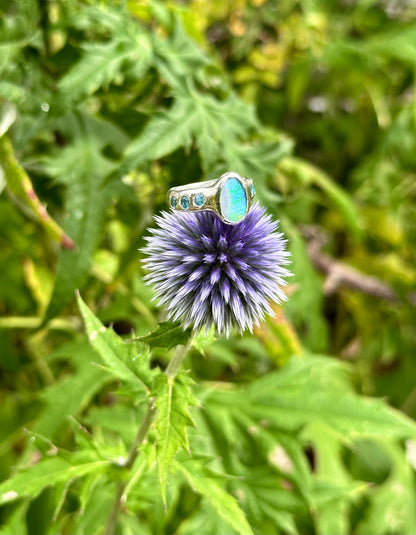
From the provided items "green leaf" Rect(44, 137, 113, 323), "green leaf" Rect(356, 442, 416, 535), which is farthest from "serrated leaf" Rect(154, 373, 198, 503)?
"green leaf" Rect(356, 442, 416, 535)

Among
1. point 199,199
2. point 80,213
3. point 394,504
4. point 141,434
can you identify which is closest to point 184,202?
point 199,199

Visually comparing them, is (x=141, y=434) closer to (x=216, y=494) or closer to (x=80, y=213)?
(x=216, y=494)

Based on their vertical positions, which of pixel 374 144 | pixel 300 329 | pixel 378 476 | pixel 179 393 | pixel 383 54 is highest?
pixel 383 54

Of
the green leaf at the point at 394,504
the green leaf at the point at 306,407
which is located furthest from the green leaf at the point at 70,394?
the green leaf at the point at 394,504

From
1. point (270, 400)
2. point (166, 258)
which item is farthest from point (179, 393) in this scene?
point (270, 400)

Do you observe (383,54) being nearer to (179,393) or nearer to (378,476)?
(378,476)

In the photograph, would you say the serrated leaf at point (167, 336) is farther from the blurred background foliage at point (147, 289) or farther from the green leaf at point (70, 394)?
the green leaf at point (70, 394)
